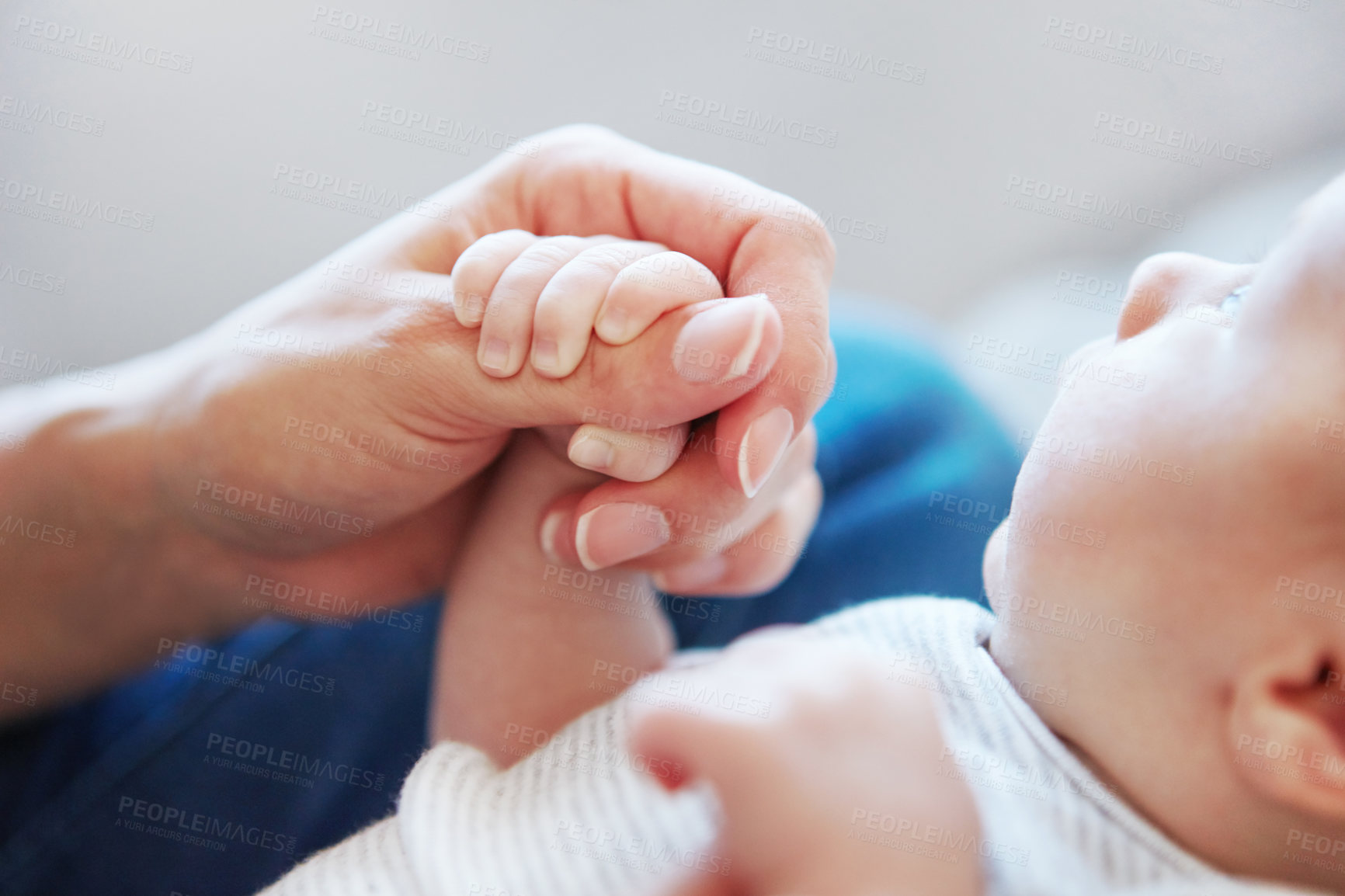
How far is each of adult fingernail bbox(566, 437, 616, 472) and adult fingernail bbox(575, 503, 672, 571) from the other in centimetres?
5

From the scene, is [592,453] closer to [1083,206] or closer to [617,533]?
[617,533]

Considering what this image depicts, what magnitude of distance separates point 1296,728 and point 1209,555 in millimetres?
120

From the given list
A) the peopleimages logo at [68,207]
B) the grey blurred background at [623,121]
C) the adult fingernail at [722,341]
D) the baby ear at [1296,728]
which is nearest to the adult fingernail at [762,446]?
the adult fingernail at [722,341]

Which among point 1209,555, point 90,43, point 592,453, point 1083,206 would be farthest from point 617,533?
point 1083,206

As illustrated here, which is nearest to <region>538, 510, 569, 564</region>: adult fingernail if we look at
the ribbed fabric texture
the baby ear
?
the ribbed fabric texture

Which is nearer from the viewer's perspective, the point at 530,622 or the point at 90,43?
the point at 530,622

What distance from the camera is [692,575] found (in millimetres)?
896

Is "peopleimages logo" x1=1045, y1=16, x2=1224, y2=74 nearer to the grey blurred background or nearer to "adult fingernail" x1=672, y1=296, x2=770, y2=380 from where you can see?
the grey blurred background

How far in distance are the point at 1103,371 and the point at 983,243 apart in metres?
1.03

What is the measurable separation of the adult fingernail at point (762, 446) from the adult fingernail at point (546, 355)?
0.50ft

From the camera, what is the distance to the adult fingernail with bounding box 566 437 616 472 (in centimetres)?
70

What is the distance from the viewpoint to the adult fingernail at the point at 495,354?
26.2 inches

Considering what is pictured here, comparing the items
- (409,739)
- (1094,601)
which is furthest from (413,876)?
(1094,601)

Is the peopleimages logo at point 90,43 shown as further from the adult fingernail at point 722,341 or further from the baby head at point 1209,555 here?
the baby head at point 1209,555
